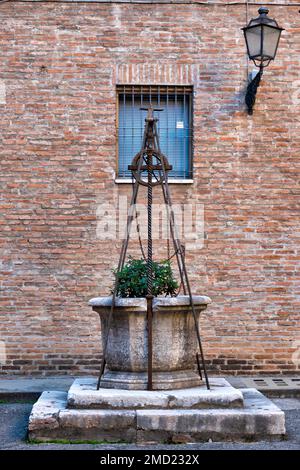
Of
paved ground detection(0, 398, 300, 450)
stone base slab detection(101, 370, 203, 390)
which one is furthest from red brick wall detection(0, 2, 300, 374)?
stone base slab detection(101, 370, 203, 390)

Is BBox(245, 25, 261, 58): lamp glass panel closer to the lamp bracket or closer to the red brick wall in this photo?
the lamp bracket

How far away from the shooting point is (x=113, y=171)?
Result: 404 inches

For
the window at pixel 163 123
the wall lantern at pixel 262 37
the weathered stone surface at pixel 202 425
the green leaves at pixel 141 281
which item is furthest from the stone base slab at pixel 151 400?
the wall lantern at pixel 262 37

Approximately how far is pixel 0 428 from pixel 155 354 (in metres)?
1.53

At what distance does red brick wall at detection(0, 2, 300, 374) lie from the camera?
A: 10.2m

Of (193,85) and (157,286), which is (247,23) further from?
(157,286)

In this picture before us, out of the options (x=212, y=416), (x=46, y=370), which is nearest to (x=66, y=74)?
(x=46, y=370)

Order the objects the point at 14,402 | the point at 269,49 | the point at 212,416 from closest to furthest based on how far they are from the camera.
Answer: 1. the point at 212,416
2. the point at 14,402
3. the point at 269,49

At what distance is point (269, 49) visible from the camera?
9.42 meters

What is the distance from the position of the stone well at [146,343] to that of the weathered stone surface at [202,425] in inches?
18.5

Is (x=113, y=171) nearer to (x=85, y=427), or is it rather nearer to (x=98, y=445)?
(x=85, y=427)

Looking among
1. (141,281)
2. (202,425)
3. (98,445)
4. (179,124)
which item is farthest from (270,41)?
(98,445)

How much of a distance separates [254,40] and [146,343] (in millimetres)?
4271

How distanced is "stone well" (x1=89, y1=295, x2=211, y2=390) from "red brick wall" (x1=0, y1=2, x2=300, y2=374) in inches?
122
